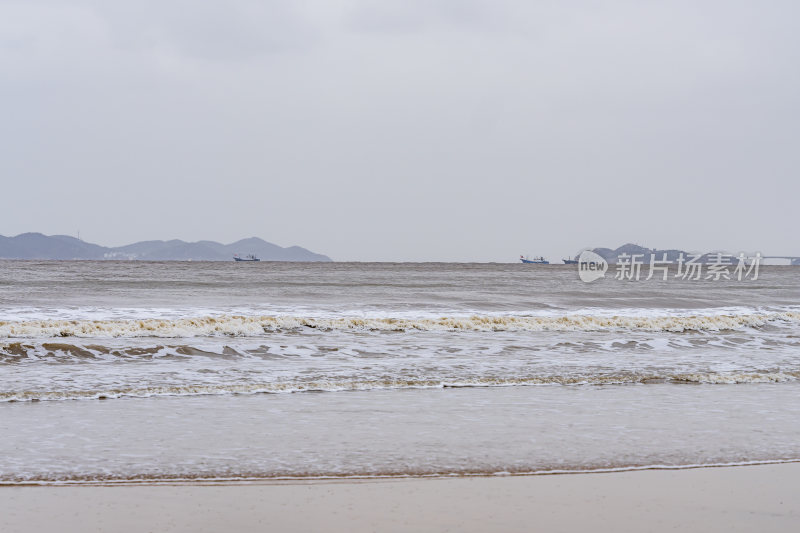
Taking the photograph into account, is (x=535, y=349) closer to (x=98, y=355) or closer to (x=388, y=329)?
(x=388, y=329)

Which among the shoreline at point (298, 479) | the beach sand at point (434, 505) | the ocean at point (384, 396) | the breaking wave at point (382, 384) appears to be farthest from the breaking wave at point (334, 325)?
the beach sand at point (434, 505)

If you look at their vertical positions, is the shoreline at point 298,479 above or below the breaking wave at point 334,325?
below

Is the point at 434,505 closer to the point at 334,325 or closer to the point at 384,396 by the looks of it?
the point at 384,396

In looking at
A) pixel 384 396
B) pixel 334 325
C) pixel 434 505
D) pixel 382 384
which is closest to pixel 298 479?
pixel 434 505

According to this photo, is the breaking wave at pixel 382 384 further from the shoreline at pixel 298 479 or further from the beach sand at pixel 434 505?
the beach sand at pixel 434 505

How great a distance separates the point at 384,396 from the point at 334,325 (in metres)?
9.01

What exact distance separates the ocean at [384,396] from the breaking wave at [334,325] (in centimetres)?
8

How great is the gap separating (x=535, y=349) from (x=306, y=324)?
20.8 ft

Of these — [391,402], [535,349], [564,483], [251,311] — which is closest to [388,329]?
[535,349]

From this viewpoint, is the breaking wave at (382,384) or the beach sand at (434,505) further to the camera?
the breaking wave at (382,384)

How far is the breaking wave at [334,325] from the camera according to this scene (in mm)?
16188

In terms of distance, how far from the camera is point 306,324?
61.4 ft

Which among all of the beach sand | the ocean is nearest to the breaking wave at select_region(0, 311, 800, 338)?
the ocean

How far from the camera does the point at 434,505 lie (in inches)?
206
